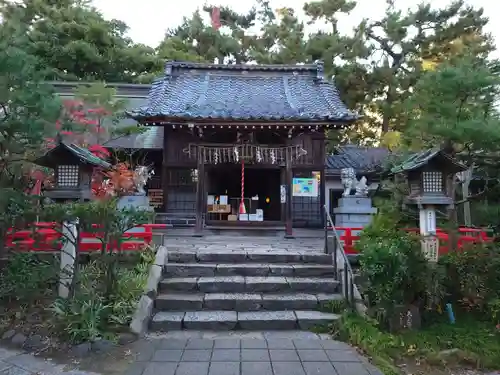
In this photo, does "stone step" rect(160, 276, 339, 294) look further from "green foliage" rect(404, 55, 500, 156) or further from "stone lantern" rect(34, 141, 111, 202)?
"green foliage" rect(404, 55, 500, 156)

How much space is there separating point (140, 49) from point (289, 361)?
19767 millimetres

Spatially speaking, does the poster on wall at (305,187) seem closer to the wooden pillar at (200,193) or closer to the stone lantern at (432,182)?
the wooden pillar at (200,193)

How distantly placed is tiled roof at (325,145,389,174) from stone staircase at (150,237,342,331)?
8773 millimetres

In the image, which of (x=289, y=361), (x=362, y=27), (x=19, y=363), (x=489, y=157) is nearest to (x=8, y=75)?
(x=19, y=363)

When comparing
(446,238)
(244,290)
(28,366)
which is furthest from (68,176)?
(446,238)

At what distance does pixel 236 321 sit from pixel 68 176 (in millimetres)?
3645

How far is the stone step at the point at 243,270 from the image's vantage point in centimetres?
654

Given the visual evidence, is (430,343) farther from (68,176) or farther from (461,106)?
(68,176)

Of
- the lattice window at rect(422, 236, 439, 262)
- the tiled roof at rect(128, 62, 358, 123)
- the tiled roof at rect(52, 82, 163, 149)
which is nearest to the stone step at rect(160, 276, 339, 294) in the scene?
the lattice window at rect(422, 236, 439, 262)

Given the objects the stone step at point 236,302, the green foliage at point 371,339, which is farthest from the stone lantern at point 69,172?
the green foliage at point 371,339

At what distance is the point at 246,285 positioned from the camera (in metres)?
6.13

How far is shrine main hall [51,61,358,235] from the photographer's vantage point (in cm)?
1038

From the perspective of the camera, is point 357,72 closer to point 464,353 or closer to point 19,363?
A: point 464,353

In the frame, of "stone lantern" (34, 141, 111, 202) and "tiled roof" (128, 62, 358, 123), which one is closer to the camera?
"stone lantern" (34, 141, 111, 202)
